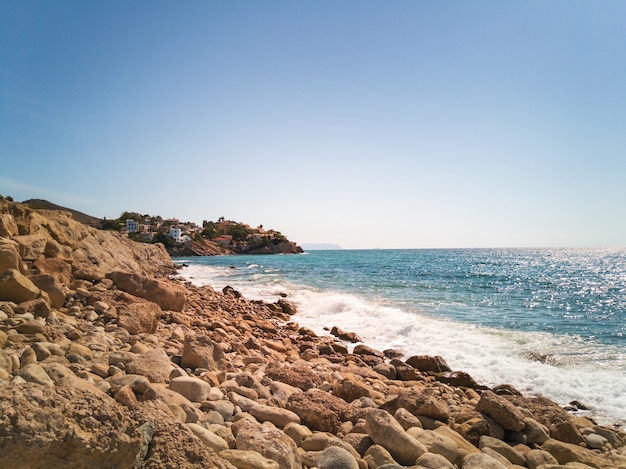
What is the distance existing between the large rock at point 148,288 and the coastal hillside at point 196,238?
85.2m

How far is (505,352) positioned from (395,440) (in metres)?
7.98

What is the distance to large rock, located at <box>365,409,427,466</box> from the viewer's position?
3.84m

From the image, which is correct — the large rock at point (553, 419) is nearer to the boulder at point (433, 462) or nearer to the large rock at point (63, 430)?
the boulder at point (433, 462)

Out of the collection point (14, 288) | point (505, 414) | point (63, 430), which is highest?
point (14, 288)

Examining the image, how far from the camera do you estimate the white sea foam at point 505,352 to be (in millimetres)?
7891

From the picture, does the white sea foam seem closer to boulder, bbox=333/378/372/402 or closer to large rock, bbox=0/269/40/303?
boulder, bbox=333/378/372/402

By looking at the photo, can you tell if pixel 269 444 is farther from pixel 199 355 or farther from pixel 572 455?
pixel 572 455

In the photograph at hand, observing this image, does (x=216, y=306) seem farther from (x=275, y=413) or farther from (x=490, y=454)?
(x=490, y=454)

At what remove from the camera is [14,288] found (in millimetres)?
5867

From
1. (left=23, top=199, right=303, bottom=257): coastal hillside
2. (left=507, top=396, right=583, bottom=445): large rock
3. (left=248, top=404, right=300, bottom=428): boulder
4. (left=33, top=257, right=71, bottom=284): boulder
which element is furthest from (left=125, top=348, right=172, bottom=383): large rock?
(left=23, top=199, right=303, bottom=257): coastal hillside

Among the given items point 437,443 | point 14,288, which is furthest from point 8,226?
point 437,443

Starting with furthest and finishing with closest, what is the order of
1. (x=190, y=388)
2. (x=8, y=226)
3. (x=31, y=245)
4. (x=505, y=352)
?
(x=505, y=352) < (x=8, y=226) < (x=31, y=245) < (x=190, y=388)

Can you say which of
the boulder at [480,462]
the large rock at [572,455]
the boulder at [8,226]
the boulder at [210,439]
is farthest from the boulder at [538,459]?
the boulder at [8,226]

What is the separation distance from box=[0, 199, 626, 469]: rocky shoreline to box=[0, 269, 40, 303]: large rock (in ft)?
0.07
